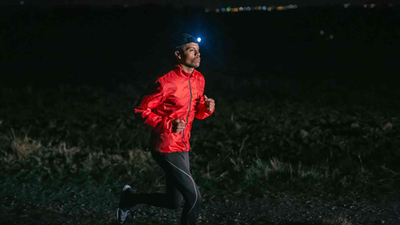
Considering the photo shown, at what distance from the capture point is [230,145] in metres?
6.17

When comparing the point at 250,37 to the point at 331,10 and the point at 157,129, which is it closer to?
the point at 331,10

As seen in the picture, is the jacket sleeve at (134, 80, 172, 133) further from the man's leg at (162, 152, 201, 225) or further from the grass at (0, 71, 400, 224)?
the grass at (0, 71, 400, 224)

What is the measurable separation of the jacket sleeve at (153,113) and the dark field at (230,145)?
2.00 ft

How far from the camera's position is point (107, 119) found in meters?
8.04

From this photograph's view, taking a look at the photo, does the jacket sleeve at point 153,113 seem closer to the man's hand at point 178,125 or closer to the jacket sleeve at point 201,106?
the man's hand at point 178,125

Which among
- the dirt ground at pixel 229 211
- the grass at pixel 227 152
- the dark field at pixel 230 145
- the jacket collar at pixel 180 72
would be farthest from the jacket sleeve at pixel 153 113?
the grass at pixel 227 152

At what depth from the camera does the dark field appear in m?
4.22

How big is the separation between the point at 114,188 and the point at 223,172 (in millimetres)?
1355

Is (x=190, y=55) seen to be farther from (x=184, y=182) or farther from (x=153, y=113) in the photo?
(x=184, y=182)

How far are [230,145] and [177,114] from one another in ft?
10.5

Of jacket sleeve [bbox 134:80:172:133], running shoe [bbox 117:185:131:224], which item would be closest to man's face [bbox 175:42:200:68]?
jacket sleeve [bbox 134:80:172:133]

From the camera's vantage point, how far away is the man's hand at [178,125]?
2.87 meters

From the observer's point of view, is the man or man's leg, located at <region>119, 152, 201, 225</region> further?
man's leg, located at <region>119, 152, 201, 225</region>

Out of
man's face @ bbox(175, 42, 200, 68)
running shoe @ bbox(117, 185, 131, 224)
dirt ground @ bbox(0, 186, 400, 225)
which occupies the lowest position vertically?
dirt ground @ bbox(0, 186, 400, 225)
